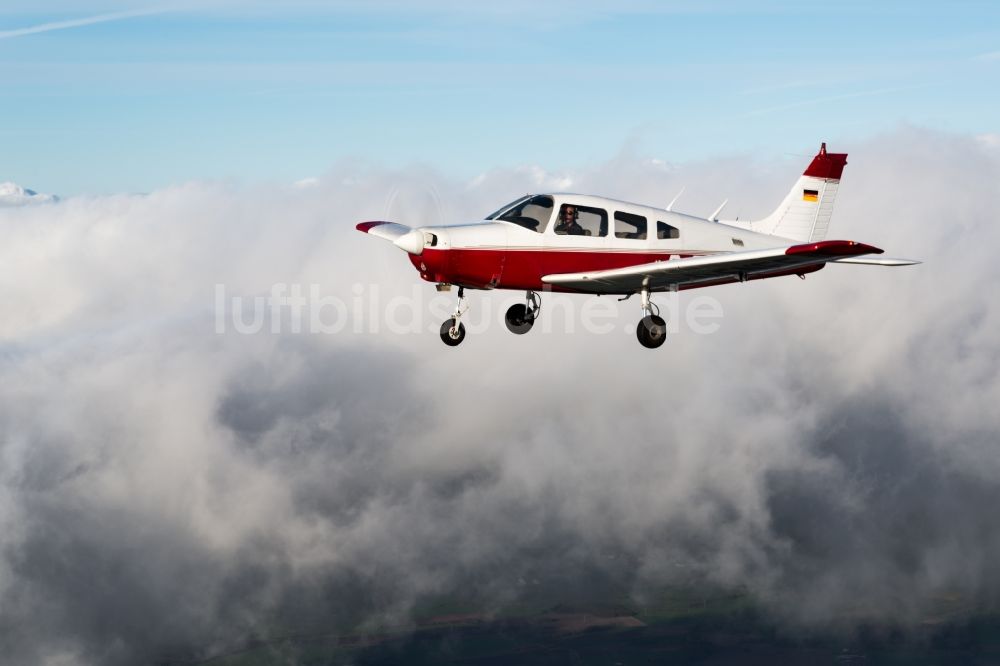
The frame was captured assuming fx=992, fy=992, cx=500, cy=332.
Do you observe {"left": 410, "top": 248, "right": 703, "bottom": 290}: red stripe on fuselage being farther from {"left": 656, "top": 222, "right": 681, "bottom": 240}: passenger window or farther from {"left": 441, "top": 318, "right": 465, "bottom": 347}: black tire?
{"left": 441, "top": 318, "right": 465, "bottom": 347}: black tire

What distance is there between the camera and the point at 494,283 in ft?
78.3

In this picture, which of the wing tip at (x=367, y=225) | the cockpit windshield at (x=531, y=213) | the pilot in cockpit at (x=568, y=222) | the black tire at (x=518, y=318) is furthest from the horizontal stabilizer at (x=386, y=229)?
the pilot in cockpit at (x=568, y=222)

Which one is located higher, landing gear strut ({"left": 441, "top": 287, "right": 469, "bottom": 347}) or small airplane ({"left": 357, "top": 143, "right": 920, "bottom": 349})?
small airplane ({"left": 357, "top": 143, "right": 920, "bottom": 349})

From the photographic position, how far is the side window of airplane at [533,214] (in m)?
24.2

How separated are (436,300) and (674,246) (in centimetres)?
639

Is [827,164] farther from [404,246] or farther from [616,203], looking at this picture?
[404,246]

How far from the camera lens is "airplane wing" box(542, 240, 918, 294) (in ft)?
74.5

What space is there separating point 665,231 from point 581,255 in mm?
2450

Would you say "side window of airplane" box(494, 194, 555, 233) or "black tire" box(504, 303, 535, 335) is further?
"black tire" box(504, 303, 535, 335)

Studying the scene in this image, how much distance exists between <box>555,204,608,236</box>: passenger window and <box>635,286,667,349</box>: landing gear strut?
1.92 meters

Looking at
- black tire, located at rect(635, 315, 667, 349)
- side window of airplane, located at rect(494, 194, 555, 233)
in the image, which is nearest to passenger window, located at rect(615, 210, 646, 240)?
side window of airplane, located at rect(494, 194, 555, 233)

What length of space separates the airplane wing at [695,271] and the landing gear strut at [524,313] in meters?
1.70

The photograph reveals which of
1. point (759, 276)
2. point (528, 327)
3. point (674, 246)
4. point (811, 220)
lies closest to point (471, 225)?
point (528, 327)

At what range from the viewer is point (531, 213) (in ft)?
79.9
